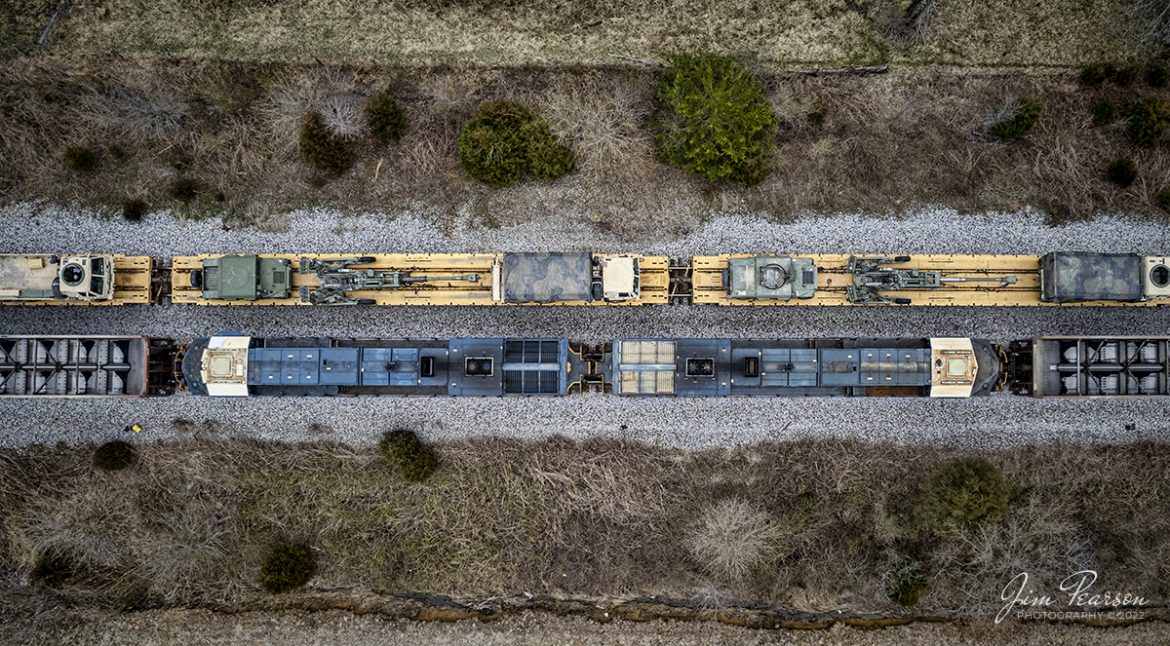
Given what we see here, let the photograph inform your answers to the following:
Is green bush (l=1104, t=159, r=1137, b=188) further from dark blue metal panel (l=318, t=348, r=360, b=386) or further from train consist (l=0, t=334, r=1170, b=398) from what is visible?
dark blue metal panel (l=318, t=348, r=360, b=386)

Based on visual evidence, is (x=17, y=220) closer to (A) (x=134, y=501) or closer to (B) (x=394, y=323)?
(A) (x=134, y=501)

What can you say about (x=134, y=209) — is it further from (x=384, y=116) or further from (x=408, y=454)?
(x=408, y=454)

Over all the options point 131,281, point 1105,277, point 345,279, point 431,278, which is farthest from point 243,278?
point 1105,277

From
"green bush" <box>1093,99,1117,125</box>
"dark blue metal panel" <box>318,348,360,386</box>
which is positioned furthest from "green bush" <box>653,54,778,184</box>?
"dark blue metal panel" <box>318,348,360,386</box>

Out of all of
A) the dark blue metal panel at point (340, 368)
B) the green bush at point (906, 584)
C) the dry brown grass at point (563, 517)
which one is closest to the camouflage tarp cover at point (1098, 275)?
the dry brown grass at point (563, 517)

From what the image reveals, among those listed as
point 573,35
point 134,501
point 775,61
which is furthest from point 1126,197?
point 134,501

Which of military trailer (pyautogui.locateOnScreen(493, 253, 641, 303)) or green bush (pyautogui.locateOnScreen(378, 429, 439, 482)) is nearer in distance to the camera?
military trailer (pyautogui.locateOnScreen(493, 253, 641, 303))
